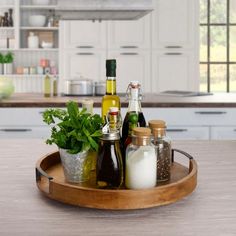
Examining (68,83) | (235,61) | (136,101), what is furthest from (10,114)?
(235,61)

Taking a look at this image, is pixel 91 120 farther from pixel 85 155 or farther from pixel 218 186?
pixel 218 186

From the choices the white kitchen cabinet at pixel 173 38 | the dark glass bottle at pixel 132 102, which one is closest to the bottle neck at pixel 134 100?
the dark glass bottle at pixel 132 102

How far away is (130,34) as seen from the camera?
6.12 meters

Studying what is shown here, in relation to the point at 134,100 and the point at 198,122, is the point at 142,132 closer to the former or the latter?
the point at 134,100

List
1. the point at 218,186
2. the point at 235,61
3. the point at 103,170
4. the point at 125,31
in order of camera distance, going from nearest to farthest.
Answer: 1. the point at 103,170
2. the point at 218,186
3. the point at 125,31
4. the point at 235,61

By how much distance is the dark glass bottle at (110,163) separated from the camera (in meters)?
1.28

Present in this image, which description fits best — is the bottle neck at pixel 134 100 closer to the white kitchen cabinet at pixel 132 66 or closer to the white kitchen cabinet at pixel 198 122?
the white kitchen cabinet at pixel 198 122

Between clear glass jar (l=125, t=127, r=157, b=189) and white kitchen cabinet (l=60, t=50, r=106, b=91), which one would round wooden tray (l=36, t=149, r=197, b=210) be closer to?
clear glass jar (l=125, t=127, r=157, b=189)

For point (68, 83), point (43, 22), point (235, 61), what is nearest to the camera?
point (68, 83)

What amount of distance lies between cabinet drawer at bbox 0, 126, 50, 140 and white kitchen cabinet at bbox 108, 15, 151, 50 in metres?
2.52

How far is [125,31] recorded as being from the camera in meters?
6.12

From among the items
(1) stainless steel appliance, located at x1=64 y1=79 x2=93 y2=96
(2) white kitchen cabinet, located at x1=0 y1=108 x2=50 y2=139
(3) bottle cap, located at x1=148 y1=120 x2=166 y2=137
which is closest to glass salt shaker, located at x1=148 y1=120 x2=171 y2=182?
(3) bottle cap, located at x1=148 y1=120 x2=166 y2=137

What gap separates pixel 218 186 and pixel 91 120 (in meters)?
0.40

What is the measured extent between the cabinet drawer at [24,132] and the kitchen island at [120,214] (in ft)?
7.00
